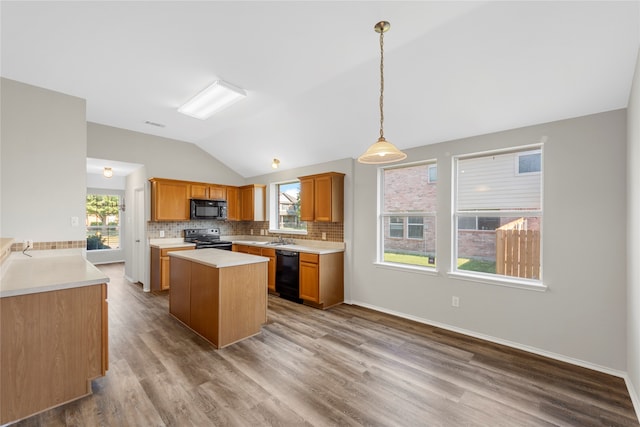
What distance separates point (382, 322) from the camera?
3717 mm

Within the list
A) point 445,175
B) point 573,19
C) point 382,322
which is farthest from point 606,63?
point 382,322

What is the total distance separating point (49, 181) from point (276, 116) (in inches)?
115

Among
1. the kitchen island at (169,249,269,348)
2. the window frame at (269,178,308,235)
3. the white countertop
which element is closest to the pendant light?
the kitchen island at (169,249,269,348)

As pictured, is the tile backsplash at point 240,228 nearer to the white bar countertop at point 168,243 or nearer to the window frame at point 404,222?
the white bar countertop at point 168,243

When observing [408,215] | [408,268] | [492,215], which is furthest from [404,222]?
[492,215]

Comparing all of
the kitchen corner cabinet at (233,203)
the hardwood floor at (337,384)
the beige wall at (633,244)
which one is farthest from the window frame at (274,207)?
the beige wall at (633,244)

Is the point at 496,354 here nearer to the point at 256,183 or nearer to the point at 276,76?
the point at 276,76

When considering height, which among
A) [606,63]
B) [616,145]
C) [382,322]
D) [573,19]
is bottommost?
[382,322]

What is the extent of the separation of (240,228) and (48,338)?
4.87 meters

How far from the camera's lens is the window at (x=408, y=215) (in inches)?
150

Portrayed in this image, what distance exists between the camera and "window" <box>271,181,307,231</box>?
5.80 meters

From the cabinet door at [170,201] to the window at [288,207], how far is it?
1.85 meters

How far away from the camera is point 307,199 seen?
4.92 m

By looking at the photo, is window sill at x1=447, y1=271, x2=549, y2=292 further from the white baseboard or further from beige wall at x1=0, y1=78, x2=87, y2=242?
beige wall at x1=0, y1=78, x2=87, y2=242
